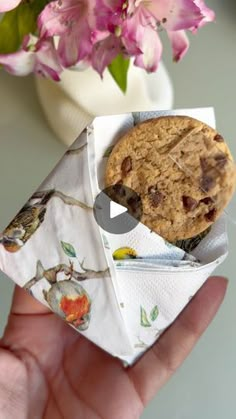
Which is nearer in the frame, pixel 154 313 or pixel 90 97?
pixel 154 313

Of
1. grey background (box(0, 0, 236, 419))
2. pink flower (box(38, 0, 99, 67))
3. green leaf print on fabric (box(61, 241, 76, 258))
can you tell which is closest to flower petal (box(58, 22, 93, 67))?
pink flower (box(38, 0, 99, 67))

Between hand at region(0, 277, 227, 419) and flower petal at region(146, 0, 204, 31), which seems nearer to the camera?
flower petal at region(146, 0, 204, 31)

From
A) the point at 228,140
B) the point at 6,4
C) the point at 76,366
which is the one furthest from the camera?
the point at 228,140

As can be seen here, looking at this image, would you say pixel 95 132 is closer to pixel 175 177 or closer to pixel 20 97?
pixel 175 177

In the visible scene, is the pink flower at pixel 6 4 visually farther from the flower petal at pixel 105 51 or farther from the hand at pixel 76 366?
the hand at pixel 76 366

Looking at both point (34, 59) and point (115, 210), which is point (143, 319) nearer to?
point (115, 210)

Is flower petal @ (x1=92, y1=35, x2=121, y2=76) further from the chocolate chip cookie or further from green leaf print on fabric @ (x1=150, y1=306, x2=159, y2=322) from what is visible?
green leaf print on fabric @ (x1=150, y1=306, x2=159, y2=322)

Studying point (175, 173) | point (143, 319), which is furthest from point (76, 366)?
point (175, 173)

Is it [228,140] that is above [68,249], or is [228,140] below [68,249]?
below

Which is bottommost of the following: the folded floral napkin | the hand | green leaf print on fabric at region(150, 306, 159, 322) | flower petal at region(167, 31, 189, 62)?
the hand
